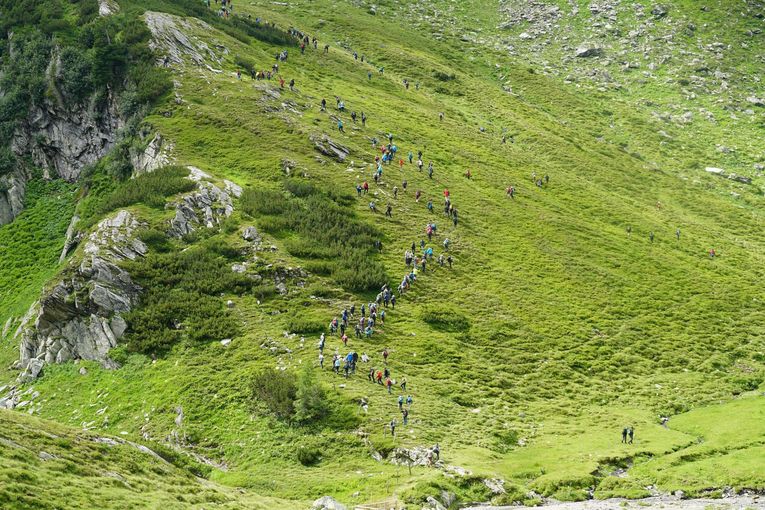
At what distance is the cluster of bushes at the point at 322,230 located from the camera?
65.1 m

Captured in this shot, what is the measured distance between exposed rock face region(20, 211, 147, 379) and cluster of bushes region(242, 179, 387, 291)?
17.2 m

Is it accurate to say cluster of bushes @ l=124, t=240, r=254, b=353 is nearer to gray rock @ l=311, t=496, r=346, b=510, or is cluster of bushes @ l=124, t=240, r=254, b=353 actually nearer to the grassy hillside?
the grassy hillside

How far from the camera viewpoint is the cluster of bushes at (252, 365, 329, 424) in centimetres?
4522

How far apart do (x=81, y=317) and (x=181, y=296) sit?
27.1 feet

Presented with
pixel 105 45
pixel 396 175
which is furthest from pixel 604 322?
pixel 105 45

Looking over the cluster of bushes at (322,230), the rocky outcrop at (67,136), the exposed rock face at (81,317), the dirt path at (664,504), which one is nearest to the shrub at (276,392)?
the exposed rock face at (81,317)

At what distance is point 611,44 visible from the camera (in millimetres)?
159250

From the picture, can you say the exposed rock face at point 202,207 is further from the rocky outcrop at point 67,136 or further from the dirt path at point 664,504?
the dirt path at point 664,504

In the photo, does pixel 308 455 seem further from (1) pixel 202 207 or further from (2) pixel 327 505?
(1) pixel 202 207

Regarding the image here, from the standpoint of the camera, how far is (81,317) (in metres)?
55.1

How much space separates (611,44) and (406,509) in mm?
151853

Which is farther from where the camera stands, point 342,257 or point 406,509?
point 342,257

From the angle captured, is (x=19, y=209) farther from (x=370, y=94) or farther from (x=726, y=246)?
(x=726, y=246)

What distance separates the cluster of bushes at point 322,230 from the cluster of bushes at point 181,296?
26.0 ft
